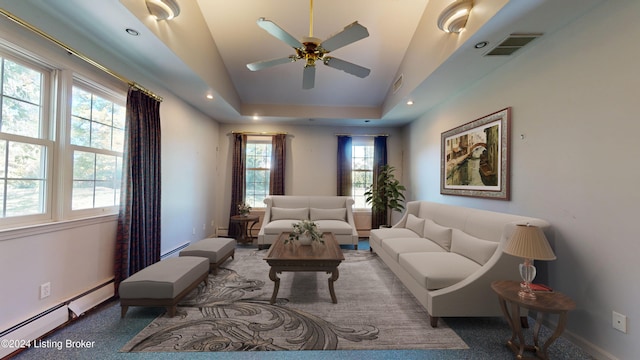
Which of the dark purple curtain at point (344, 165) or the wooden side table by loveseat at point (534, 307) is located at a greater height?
the dark purple curtain at point (344, 165)

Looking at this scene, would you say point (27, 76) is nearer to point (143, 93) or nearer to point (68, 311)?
point (143, 93)

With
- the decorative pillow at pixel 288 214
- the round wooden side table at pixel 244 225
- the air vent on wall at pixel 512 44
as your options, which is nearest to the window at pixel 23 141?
the round wooden side table at pixel 244 225

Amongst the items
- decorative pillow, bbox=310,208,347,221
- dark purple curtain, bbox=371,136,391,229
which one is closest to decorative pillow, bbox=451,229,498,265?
decorative pillow, bbox=310,208,347,221

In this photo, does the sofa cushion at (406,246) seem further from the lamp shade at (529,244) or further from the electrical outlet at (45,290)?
the electrical outlet at (45,290)

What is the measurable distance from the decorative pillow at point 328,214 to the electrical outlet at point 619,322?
12.2 feet

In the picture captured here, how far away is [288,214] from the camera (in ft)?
16.5

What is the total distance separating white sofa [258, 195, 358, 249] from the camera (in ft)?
14.8

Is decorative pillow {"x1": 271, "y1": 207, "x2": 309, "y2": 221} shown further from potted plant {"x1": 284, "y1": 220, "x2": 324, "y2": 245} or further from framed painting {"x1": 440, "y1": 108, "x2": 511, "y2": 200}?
framed painting {"x1": 440, "y1": 108, "x2": 511, "y2": 200}

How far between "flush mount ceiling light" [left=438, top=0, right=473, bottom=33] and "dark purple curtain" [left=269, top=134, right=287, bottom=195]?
13.1ft

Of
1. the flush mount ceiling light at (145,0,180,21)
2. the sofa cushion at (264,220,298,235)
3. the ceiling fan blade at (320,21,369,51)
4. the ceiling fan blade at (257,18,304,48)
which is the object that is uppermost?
the flush mount ceiling light at (145,0,180,21)

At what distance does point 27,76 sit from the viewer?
2023 millimetres

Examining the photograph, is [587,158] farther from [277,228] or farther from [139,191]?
[139,191]

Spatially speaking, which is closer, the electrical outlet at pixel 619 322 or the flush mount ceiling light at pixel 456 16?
the electrical outlet at pixel 619 322

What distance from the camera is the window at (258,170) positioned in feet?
19.4
